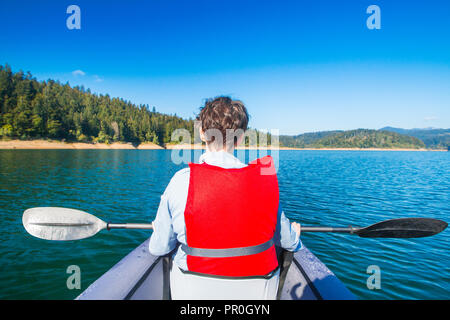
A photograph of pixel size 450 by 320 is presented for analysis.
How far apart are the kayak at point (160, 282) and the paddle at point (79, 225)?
19.6 inches

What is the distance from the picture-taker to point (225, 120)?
6.02 ft

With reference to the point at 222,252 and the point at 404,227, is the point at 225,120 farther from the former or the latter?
the point at 404,227

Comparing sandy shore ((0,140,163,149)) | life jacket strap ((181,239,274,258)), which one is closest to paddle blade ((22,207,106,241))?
life jacket strap ((181,239,274,258))

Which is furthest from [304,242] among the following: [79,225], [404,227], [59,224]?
[59,224]

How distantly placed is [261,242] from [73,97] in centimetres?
10748

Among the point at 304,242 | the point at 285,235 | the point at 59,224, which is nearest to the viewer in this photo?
the point at 285,235

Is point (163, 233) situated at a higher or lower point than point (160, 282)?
higher

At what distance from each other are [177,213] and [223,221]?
395mm

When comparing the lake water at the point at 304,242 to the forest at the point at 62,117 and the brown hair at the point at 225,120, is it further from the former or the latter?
the forest at the point at 62,117

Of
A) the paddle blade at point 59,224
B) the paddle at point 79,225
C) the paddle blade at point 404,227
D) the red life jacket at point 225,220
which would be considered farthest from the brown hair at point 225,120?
the paddle blade at point 404,227

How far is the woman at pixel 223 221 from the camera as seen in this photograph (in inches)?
63.7

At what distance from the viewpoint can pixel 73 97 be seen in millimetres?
87938

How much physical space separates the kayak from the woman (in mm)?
534
